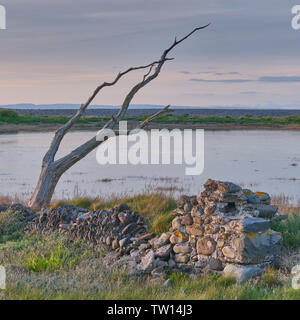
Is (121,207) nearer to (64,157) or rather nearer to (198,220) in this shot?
(198,220)

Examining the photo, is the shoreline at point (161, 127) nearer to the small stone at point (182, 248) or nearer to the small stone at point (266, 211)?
the small stone at point (266, 211)

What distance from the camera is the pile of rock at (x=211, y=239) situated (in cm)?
809

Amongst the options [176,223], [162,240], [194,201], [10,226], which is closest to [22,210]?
[10,226]

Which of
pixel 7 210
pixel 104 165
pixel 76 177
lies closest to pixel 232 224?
pixel 7 210

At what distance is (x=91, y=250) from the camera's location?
32.7ft

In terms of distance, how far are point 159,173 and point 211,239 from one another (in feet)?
59.3

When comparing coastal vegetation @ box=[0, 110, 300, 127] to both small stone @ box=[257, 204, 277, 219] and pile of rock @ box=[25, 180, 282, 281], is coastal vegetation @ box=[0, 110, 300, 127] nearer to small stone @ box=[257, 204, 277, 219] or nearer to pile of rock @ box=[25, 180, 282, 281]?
pile of rock @ box=[25, 180, 282, 281]

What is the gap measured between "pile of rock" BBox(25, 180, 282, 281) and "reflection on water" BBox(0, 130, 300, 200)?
21.6ft

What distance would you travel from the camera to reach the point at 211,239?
334 inches

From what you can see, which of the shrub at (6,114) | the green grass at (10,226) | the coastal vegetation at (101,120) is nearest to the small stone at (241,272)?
the green grass at (10,226)

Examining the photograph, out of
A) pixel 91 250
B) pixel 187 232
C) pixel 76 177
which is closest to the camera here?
pixel 187 232
